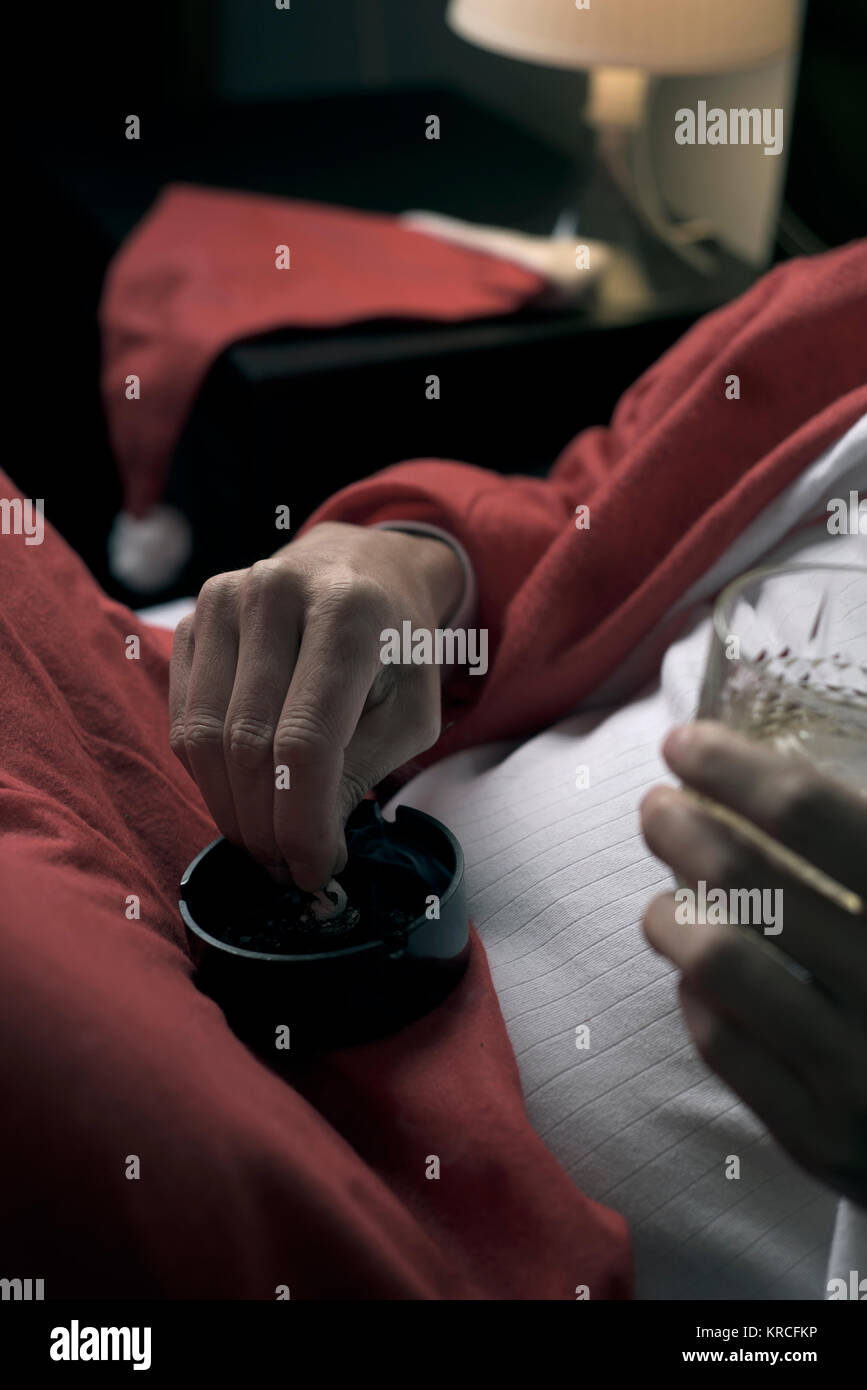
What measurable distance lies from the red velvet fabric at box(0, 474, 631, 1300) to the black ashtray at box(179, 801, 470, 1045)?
0.04 ft

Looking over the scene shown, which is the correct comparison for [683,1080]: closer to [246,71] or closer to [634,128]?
[634,128]

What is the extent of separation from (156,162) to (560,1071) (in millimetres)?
1434

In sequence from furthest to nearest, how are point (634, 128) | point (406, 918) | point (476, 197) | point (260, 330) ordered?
point (476, 197), point (634, 128), point (260, 330), point (406, 918)

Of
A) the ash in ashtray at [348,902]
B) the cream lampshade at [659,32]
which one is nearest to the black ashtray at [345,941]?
the ash in ashtray at [348,902]

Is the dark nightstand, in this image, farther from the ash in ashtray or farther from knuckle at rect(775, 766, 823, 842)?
knuckle at rect(775, 766, 823, 842)

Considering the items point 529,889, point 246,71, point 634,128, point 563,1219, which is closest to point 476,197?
point 634,128

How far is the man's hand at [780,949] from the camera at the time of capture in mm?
302

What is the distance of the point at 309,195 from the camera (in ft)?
4.82

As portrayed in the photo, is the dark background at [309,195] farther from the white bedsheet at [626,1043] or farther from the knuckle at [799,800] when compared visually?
the knuckle at [799,800]

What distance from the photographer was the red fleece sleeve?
62 cm

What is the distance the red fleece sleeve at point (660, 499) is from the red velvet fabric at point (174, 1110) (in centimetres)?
20

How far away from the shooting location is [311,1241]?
1.16 feet

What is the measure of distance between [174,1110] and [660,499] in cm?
43
